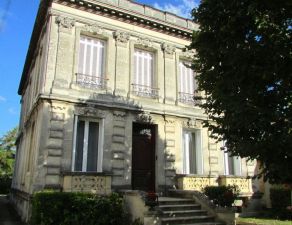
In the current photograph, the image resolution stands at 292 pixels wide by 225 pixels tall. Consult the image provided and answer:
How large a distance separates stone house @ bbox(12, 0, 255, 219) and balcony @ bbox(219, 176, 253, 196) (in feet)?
0.15

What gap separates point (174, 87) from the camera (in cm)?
1412

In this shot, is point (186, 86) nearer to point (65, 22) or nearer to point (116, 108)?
point (116, 108)

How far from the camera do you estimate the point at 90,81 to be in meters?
12.5

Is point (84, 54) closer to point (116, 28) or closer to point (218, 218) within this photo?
point (116, 28)

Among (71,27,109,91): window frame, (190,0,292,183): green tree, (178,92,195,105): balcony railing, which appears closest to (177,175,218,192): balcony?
(178,92,195,105): balcony railing

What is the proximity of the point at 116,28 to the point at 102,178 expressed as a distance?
630 cm

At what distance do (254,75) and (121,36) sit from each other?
7.04 m

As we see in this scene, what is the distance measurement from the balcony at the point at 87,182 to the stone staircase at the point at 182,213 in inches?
85.1

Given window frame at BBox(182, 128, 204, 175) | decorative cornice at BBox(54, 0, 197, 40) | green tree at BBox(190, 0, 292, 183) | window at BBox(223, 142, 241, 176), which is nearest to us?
green tree at BBox(190, 0, 292, 183)

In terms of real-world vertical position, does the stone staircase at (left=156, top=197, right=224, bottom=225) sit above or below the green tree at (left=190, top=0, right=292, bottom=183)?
below

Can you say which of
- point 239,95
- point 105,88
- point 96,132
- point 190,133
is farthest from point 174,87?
point 239,95

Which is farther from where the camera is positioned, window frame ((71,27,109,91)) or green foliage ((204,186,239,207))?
window frame ((71,27,109,91))

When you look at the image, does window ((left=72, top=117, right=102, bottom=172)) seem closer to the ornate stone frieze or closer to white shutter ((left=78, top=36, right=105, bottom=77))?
white shutter ((left=78, top=36, right=105, bottom=77))

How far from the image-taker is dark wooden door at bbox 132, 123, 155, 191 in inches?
499
